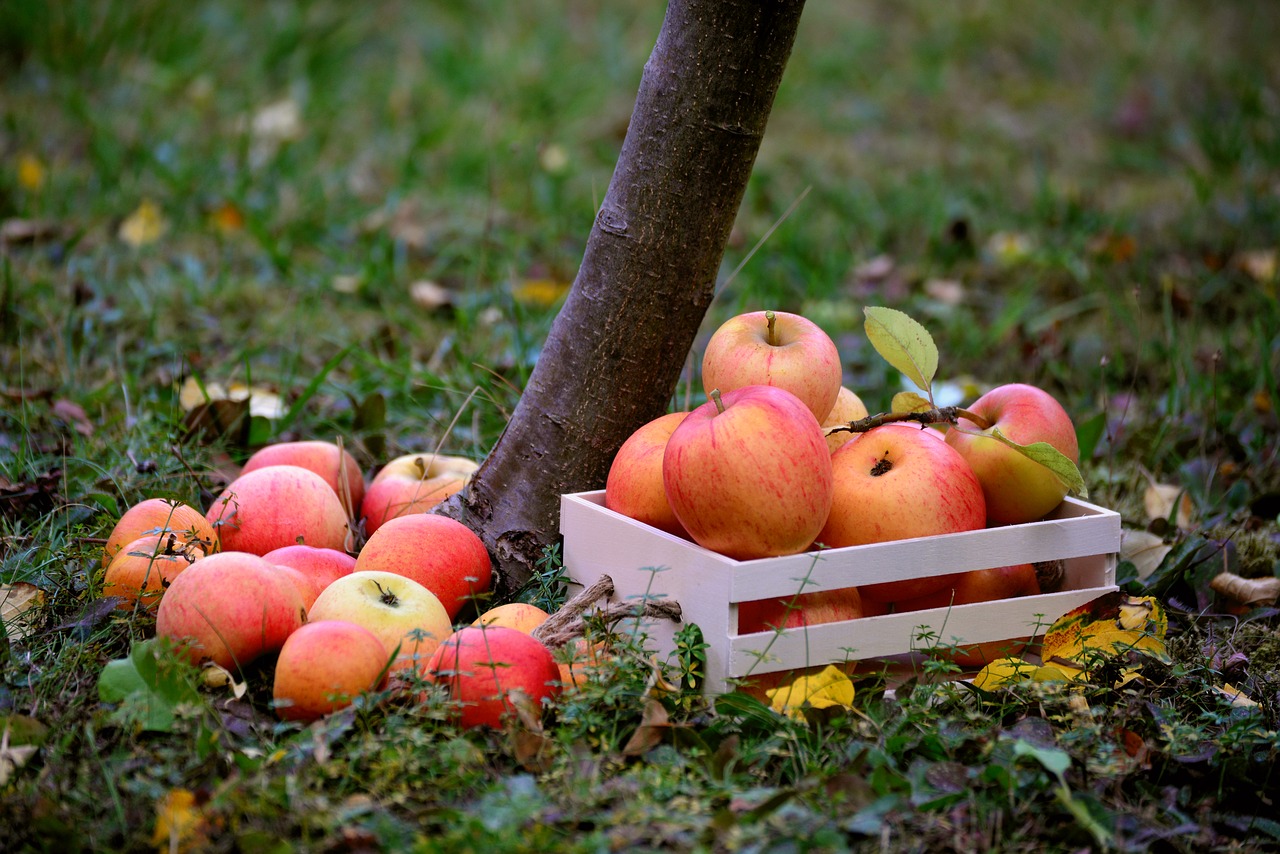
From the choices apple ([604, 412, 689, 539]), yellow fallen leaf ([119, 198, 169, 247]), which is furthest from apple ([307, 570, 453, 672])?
yellow fallen leaf ([119, 198, 169, 247])

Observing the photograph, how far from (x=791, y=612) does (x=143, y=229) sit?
3.29m

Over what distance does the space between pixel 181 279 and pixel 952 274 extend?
113 inches

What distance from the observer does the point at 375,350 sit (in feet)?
10.7

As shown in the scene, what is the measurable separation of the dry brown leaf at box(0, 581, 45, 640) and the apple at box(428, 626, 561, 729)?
74 cm

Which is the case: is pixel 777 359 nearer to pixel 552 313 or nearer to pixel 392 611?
pixel 392 611

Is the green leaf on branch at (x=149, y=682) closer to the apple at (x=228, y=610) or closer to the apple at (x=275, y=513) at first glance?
the apple at (x=228, y=610)

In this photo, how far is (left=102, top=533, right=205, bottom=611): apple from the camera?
1.83m

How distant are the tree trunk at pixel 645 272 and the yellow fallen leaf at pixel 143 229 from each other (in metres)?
2.49

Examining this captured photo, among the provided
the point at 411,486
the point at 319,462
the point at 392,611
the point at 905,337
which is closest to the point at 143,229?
the point at 319,462

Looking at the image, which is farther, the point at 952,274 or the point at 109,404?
the point at 952,274

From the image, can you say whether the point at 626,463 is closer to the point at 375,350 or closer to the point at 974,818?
the point at 974,818

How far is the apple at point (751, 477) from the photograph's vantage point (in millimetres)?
1595

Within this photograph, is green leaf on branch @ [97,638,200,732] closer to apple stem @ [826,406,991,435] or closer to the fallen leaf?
apple stem @ [826,406,991,435]

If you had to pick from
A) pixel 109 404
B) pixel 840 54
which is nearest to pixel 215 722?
pixel 109 404
